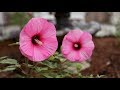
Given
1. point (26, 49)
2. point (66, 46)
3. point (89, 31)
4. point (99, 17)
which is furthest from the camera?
point (99, 17)

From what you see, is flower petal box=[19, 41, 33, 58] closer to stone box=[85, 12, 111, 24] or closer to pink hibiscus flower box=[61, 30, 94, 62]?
pink hibiscus flower box=[61, 30, 94, 62]

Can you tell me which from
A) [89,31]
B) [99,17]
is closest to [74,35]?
[89,31]

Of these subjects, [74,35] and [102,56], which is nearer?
[74,35]

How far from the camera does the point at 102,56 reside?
224 cm

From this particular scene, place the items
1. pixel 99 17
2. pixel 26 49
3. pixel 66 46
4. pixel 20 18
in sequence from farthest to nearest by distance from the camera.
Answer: pixel 99 17 < pixel 20 18 < pixel 66 46 < pixel 26 49

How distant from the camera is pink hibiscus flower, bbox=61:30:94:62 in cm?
129

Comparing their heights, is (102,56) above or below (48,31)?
below

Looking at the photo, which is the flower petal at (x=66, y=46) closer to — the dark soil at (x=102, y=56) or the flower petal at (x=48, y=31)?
the flower petal at (x=48, y=31)

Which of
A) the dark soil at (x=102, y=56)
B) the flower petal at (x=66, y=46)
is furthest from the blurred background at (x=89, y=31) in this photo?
the flower petal at (x=66, y=46)

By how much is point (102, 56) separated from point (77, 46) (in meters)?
0.92

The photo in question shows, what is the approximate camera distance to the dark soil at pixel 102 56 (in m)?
1.77

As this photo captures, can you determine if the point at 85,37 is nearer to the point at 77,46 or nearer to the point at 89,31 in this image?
the point at 77,46
